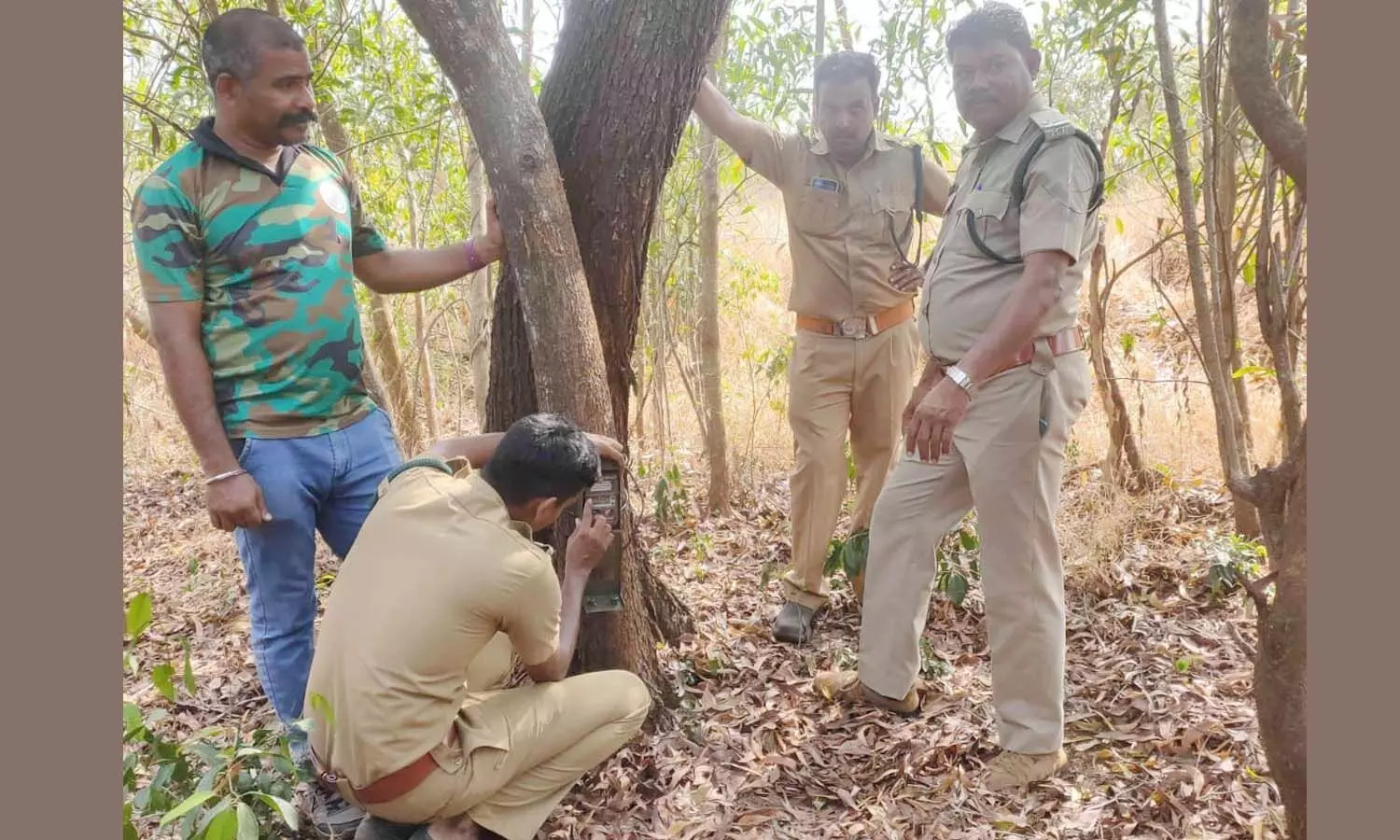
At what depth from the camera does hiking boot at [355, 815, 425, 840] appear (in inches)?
89.3

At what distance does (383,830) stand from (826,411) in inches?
90.1

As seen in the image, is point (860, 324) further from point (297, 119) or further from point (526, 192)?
point (297, 119)

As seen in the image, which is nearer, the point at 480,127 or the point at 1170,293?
the point at 480,127

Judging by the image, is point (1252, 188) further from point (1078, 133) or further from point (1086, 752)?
point (1086, 752)

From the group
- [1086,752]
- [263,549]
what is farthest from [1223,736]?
[263,549]

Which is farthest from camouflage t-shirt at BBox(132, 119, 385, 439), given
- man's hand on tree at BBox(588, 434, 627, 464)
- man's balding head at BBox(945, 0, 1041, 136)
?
man's balding head at BBox(945, 0, 1041, 136)

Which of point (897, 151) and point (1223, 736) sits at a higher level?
point (897, 151)

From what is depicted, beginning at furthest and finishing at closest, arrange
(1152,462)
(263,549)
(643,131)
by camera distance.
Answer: (1152,462)
(643,131)
(263,549)

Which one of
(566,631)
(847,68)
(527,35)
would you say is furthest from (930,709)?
(527,35)

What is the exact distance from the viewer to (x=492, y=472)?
2.27 meters

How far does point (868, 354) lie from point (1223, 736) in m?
1.83

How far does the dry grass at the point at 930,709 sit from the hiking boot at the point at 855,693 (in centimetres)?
6

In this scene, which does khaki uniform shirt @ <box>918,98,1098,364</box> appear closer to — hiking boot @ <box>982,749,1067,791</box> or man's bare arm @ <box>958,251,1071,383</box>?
man's bare arm @ <box>958,251,1071,383</box>

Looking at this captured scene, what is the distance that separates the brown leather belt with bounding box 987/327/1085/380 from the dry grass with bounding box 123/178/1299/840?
876mm
